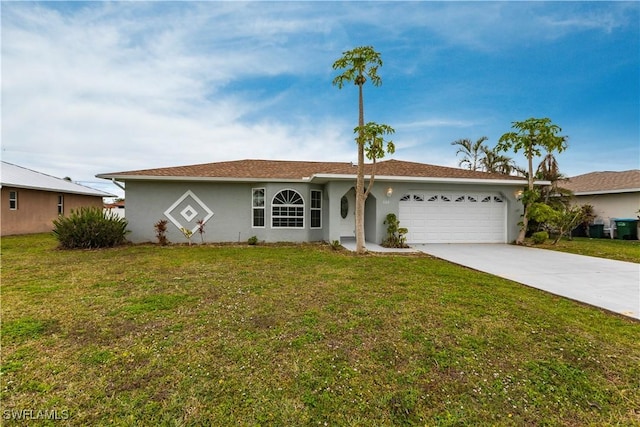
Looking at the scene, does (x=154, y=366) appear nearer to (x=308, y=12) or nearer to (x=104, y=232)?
(x=104, y=232)

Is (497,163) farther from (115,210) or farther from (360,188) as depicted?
(115,210)

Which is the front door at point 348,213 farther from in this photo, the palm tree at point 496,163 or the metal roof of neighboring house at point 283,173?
the palm tree at point 496,163

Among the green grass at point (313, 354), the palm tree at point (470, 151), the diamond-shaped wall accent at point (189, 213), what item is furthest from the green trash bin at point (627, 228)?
the diamond-shaped wall accent at point (189, 213)

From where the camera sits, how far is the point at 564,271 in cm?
713

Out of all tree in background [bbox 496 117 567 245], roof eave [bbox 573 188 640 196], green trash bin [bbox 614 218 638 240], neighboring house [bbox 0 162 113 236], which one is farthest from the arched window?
roof eave [bbox 573 188 640 196]

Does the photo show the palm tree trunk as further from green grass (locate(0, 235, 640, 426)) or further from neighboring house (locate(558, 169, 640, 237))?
neighboring house (locate(558, 169, 640, 237))

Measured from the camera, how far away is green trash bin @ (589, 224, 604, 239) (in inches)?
630

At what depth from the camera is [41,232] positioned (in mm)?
16562

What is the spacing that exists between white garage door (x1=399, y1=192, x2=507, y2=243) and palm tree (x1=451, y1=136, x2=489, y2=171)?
10204 millimetres

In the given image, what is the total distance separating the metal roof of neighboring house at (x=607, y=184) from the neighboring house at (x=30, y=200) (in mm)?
29228

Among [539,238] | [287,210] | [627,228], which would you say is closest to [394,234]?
[287,210]

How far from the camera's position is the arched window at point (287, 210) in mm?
12367

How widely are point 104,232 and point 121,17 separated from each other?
7.39m

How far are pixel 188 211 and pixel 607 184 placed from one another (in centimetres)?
2333
